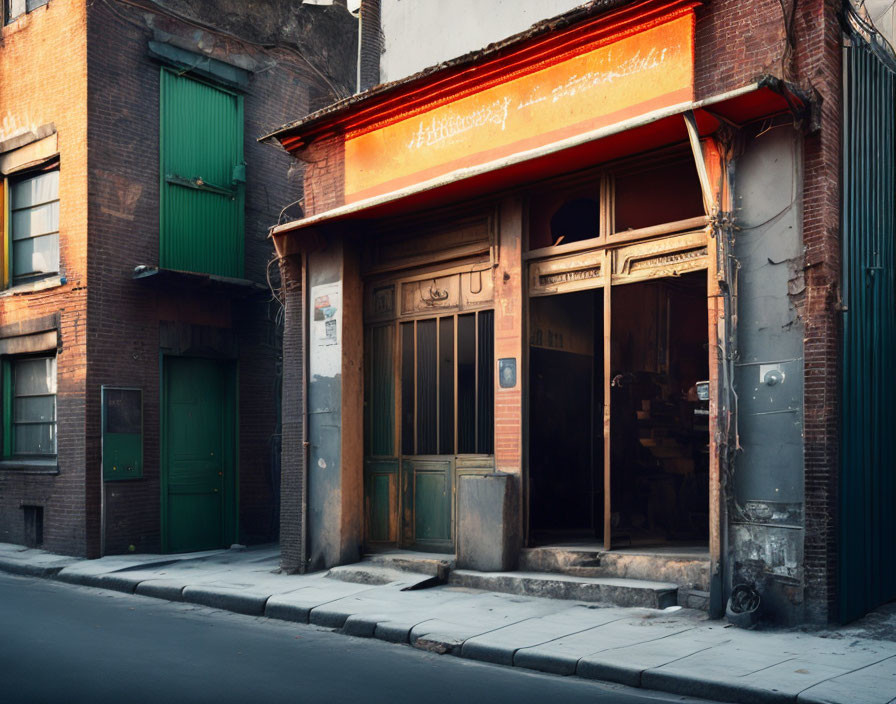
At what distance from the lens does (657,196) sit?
9.44 metres

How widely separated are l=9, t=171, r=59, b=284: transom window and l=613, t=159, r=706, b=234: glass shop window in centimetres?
922

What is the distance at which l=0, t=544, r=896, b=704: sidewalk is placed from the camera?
242 inches

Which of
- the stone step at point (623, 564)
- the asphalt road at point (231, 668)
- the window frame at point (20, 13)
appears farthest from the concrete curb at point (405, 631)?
the window frame at point (20, 13)

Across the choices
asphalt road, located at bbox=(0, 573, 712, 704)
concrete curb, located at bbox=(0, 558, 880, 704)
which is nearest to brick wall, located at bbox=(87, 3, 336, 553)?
concrete curb, located at bbox=(0, 558, 880, 704)

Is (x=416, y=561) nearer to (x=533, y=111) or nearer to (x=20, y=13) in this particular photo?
(x=533, y=111)

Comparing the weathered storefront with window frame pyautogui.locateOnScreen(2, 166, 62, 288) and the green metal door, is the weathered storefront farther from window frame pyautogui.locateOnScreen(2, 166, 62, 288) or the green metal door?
window frame pyautogui.locateOnScreen(2, 166, 62, 288)

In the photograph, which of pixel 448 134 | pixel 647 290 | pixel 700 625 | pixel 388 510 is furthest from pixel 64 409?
pixel 700 625

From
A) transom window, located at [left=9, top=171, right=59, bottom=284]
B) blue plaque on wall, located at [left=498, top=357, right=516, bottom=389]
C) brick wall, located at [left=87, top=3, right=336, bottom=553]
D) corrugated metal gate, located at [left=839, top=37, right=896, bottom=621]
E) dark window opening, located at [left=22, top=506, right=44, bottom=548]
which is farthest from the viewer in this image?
transom window, located at [left=9, top=171, right=59, bottom=284]

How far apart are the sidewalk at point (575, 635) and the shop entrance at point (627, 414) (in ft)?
6.29

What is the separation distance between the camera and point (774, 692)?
5.84 meters

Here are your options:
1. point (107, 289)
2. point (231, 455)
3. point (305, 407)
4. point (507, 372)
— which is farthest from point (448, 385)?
point (107, 289)

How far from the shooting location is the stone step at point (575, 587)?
8578 mm

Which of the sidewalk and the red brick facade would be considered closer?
the sidewalk

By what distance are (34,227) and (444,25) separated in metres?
7.29
